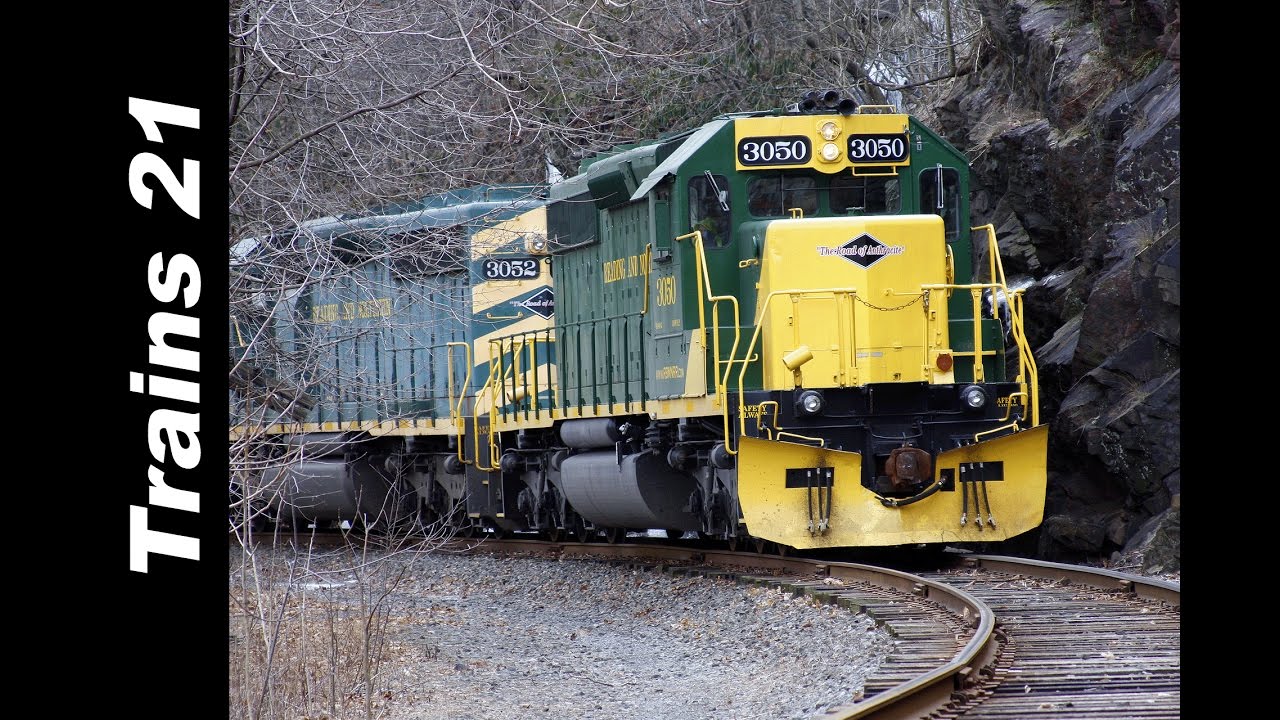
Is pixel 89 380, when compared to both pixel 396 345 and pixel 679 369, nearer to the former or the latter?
pixel 679 369

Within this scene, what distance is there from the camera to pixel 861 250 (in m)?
11.3

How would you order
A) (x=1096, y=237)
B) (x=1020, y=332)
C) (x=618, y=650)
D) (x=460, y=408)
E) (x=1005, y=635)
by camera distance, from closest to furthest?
(x=1005, y=635), (x=618, y=650), (x=1020, y=332), (x=1096, y=237), (x=460, y=408)

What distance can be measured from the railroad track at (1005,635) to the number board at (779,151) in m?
3.06

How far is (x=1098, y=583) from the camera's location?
10.0 metres

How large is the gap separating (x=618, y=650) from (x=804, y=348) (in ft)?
8.16

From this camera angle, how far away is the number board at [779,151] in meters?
11.8

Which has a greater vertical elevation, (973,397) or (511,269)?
(511,269)

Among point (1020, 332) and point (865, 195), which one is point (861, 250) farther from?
point (1020, 332)

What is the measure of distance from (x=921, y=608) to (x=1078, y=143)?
248 inches

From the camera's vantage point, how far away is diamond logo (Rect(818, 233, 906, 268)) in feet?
37.1

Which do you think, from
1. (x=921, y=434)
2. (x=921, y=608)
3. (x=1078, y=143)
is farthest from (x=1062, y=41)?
(x=921, y=608)

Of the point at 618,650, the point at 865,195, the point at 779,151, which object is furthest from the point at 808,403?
the point at 618,650

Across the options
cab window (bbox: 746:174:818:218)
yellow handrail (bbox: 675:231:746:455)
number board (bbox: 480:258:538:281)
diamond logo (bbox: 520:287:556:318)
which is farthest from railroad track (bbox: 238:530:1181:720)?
number board (bbox: 480:258:538:281)
